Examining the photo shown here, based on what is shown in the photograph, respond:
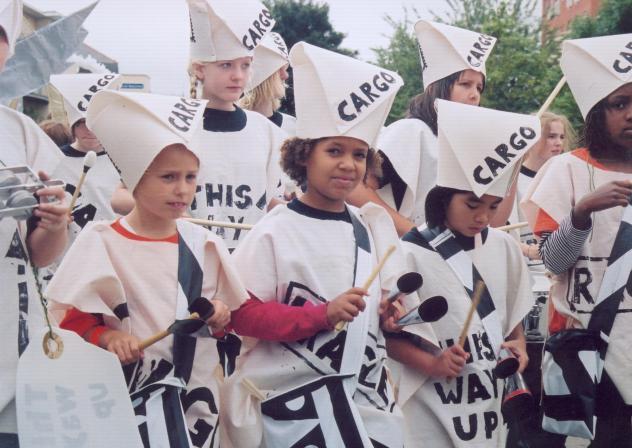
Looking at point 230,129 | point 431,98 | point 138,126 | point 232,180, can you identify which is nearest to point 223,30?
point 230,129

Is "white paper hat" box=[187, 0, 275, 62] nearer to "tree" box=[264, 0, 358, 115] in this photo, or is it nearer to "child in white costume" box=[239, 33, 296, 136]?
"child in white costume" box=[239, 33, 296, 136]

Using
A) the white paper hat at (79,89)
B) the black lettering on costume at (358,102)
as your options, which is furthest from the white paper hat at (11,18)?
the white paper hat at (79,89)

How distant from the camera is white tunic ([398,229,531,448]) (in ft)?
13.2

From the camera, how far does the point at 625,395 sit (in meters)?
4.24

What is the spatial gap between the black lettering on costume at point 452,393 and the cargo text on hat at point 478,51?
1941 millimetres

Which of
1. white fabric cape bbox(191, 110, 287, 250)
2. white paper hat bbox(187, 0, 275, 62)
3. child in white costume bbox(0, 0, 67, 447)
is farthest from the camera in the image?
white paper hat bbox(187, 0, 275, 62)

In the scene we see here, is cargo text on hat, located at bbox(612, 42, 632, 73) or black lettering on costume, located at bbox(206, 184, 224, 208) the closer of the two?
cargo text on hat, located at bbox(612, 42, 632, 73)

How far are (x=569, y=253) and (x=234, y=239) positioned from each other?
5.24 ft

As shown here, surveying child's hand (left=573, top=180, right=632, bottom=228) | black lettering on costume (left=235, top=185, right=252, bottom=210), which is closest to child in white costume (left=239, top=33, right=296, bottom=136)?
black lettering on costume (left=235, top=185, right=252, bottom=210)

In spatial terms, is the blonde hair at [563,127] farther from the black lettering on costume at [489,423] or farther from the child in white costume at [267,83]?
the black lettering on costume at [489,423]

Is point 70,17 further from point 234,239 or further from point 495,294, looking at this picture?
point 495,294

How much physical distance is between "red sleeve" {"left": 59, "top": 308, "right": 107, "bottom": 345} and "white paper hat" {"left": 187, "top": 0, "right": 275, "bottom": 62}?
2.06 m

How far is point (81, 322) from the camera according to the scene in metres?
3.52

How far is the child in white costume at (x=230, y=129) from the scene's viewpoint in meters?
4.98
